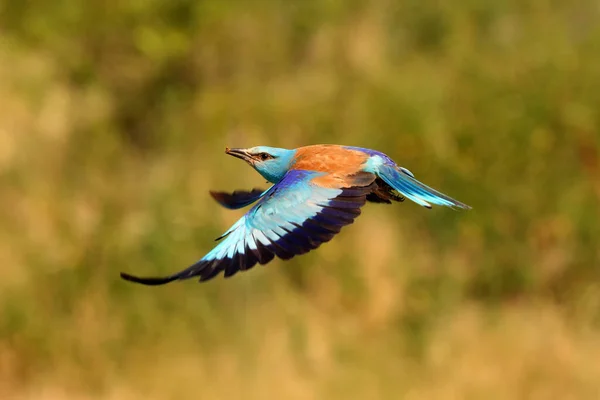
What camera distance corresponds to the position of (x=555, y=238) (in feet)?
23.9

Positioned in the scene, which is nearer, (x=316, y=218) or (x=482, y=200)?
(x=316, y=218)

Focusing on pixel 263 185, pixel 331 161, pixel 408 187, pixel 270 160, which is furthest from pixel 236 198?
pixel 263 185

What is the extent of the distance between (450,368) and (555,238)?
1.70m

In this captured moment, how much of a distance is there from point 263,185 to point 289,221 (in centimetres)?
397

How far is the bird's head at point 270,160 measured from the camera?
326 centimetres

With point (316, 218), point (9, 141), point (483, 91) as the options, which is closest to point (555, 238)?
point (483, 91)

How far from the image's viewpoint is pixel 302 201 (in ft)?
9.38

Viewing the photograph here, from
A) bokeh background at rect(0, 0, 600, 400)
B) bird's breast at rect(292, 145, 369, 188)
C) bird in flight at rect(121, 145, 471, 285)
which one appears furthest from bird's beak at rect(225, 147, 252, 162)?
bokeh background at rect(0, 0, 600, 400)

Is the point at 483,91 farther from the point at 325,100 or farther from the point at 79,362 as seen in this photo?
the point at 79,362

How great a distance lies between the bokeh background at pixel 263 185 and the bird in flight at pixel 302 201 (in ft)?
9.11

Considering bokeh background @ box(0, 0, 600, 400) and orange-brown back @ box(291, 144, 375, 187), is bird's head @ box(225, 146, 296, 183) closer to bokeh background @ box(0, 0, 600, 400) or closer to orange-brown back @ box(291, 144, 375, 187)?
orange-brown back @ box(291, 144, 375, 187)

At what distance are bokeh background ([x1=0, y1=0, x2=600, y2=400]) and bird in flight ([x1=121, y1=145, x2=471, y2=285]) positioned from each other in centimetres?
278

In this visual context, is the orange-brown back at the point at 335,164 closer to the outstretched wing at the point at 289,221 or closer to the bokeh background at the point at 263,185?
the outstretched wing at the point at 289,221

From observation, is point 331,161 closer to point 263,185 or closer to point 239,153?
point 239,153
